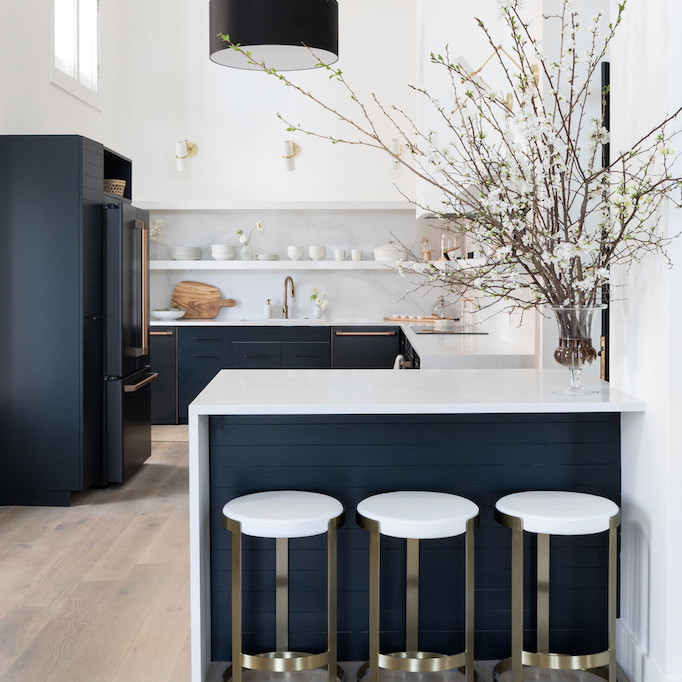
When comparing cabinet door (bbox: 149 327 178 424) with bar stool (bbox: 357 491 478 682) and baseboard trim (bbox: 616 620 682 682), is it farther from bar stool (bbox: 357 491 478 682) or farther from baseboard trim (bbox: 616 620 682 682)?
baseboard trim (bbox: 616 620 682 682)

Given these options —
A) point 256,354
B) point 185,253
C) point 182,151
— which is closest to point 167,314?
point 185,253

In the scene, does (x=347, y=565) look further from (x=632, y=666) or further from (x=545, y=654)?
(x=632, y=666)

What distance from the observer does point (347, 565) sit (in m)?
2.93

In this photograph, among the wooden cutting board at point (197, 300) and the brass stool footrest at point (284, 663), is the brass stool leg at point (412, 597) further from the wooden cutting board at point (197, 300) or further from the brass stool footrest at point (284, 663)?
the wooden cutting board at point (197, 300)

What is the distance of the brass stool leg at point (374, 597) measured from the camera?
2551 millimetres

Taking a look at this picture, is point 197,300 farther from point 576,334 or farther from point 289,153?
point 576,334

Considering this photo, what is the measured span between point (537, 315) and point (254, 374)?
5.48 ft

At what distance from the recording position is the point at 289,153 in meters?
7.72

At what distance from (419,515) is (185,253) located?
571 centimetres

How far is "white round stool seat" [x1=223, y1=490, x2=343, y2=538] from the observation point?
247 centimetres

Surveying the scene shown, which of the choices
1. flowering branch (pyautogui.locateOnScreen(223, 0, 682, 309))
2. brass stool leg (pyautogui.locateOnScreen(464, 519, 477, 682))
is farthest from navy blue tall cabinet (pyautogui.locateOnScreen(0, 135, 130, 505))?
brass stool leg (pyautogui.locateOnScreen(464, 519, 477, 682))

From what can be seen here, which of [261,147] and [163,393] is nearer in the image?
[163,393]

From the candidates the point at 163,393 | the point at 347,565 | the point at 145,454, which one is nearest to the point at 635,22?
the point at 347,565

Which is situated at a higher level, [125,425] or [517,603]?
[125,425]
